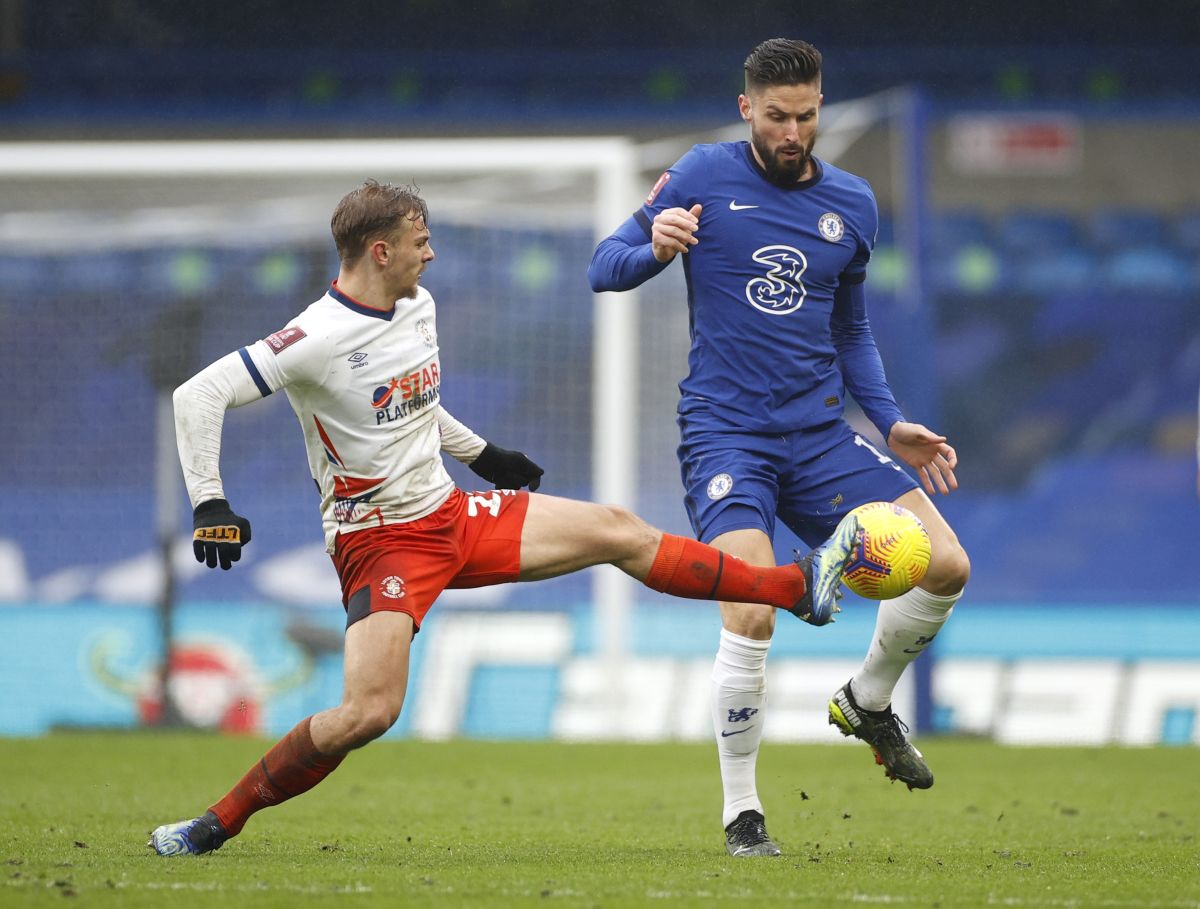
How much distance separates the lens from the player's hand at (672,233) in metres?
5.11

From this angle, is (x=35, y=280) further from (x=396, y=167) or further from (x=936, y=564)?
(x=936, y=564)

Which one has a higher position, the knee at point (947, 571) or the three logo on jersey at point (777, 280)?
the three logo on jersey at point (777, 280)

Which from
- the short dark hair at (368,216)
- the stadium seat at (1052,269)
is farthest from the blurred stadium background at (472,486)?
the short dark hair at (368,216)

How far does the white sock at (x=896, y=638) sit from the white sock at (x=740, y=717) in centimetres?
52

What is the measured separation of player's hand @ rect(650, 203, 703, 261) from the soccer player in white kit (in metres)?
0.73

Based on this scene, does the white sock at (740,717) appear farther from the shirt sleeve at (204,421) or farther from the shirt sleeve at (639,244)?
the shirt sleeve at (204,421)

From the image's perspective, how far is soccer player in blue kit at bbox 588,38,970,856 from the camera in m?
5.31

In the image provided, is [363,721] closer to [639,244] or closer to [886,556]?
[886,556]

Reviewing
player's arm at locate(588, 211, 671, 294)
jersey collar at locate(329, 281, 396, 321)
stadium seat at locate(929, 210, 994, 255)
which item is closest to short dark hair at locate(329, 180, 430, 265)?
jersey collar at locate(329, 281, 396, 321)

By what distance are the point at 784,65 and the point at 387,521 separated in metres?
1.96

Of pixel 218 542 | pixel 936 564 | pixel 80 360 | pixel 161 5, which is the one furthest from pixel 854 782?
pixel 161 5

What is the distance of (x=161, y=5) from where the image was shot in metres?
19.1

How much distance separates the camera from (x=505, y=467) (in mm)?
5672

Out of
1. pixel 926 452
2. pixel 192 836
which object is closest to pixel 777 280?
pixel 926 452
